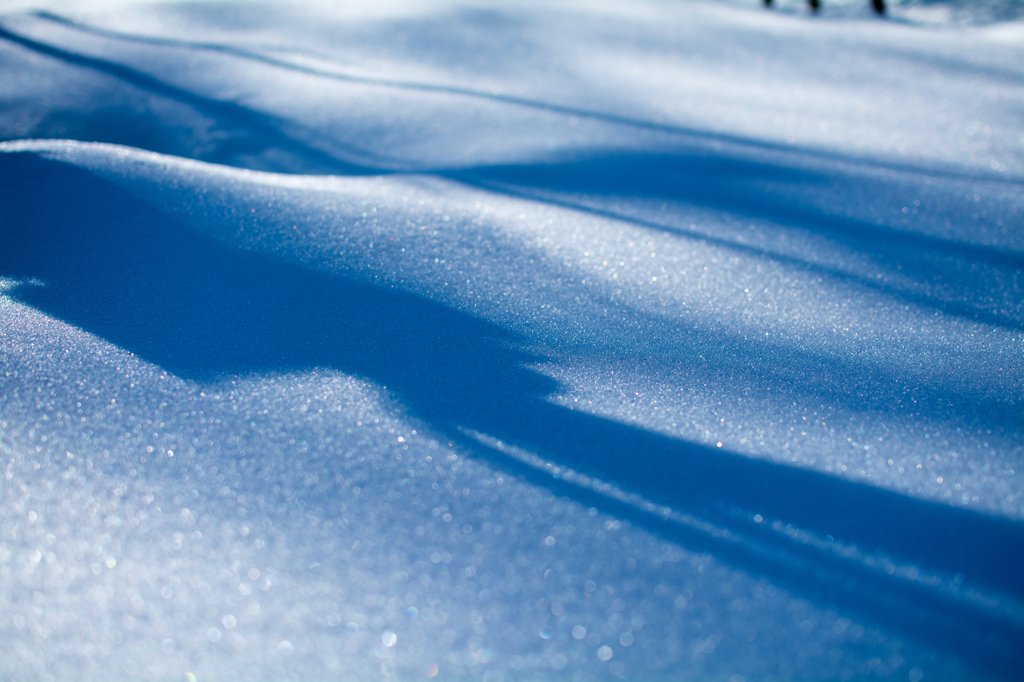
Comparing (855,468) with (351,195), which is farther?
(351,195)

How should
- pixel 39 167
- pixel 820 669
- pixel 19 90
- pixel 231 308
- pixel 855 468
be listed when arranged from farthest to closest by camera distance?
pixel 19 90 < pixel 39 167 < pixel 231 308 < pixel 855 468 < pixel 820 669

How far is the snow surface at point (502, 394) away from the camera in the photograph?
951mm

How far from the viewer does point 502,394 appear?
54.7 inches

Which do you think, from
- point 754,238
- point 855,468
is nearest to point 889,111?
point 754,238

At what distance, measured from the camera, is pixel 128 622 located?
936 millimetres

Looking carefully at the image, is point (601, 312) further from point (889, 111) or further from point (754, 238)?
point (889, 111)

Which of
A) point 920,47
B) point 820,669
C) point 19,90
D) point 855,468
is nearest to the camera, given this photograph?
point 820,669

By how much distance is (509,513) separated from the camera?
111 centimetres

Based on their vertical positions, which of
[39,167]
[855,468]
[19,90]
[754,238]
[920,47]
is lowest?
[855,468]

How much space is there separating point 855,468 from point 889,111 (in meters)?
2.90

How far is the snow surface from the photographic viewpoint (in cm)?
95

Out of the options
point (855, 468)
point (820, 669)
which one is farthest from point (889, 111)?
point (820, 669)

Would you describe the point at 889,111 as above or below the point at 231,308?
above

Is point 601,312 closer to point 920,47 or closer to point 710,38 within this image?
point 710,38
